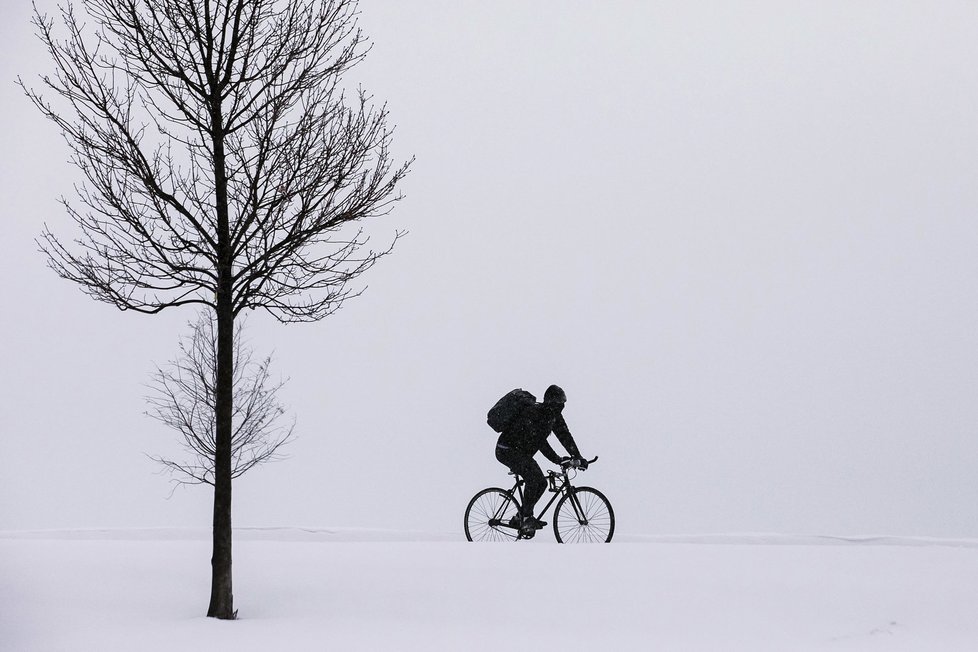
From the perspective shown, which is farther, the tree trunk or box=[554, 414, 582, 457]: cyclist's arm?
box=[554, 414, 582, 457]: cyclist's arm

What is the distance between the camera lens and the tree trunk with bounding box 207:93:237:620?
9648mm

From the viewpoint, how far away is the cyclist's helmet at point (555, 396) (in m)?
12.5

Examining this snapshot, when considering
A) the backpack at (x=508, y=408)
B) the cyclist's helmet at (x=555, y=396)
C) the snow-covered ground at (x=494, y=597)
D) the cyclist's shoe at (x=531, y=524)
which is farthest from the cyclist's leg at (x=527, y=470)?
the cyclist's helmet at (x=555, y=396)

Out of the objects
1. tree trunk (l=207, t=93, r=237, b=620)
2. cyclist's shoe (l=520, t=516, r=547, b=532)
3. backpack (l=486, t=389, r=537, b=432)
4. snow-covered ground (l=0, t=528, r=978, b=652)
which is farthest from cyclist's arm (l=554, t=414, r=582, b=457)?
tree trunk (l=207, t=93, r=237, b=620)

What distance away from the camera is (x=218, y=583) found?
974cm

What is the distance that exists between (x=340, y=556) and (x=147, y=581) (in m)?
2.24

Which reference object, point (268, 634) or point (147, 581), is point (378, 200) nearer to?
point (268, 634)

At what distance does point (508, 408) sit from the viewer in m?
12.5

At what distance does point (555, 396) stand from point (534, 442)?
66 centimetres

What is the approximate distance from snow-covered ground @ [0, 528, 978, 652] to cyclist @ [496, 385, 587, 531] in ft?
2.59

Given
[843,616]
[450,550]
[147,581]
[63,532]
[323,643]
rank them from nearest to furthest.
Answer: [323,643], [843,616], [147,581], [450,550], [63,532]

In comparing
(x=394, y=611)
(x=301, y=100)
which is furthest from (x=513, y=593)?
(x=301, y=100)

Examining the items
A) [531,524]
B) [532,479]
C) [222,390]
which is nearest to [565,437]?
[532,479]

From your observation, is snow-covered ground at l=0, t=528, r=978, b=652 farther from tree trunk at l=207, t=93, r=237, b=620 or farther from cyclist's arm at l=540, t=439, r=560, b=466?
cyclist's arm at l=540, t=439, r=560, b=466
